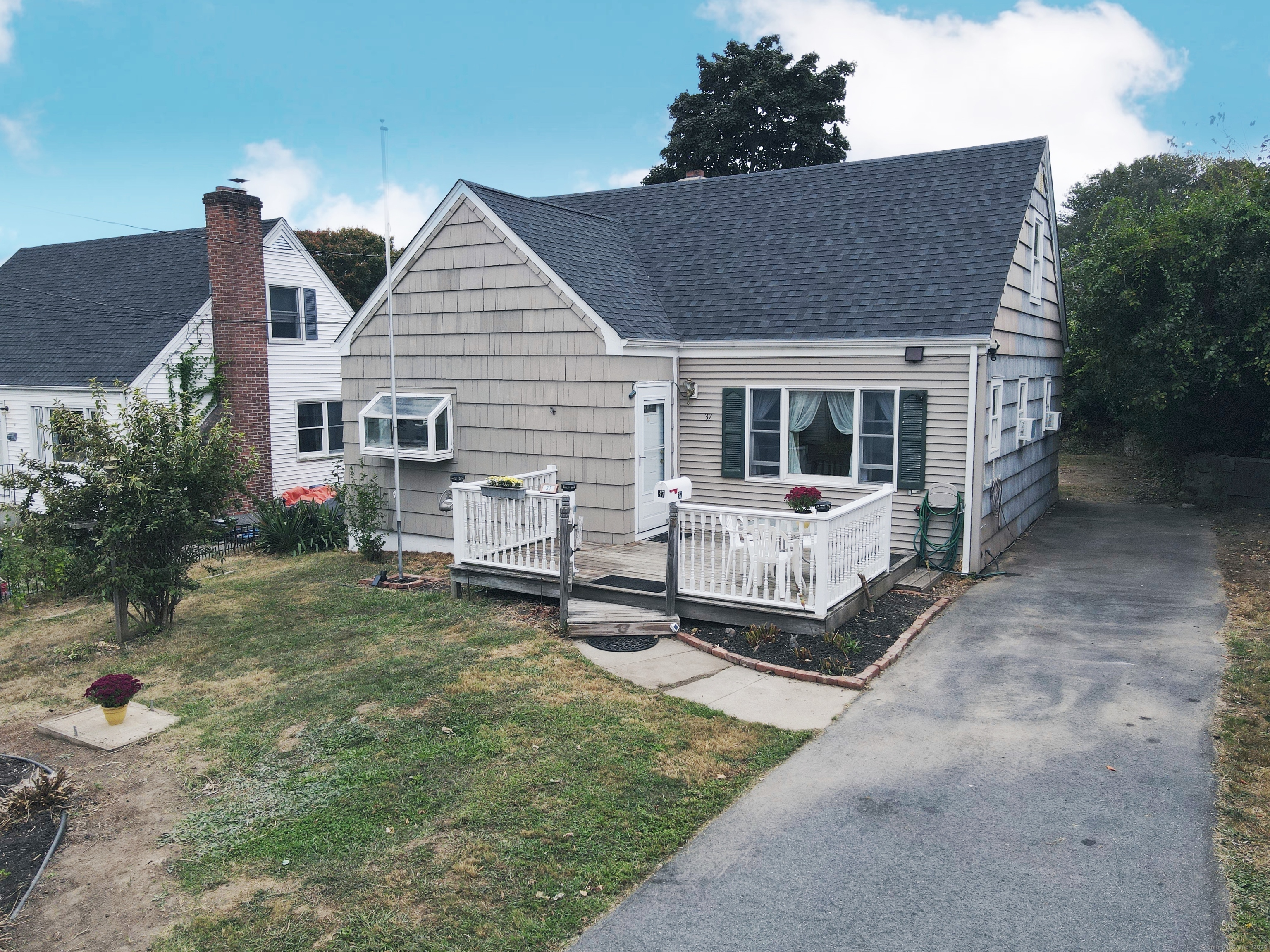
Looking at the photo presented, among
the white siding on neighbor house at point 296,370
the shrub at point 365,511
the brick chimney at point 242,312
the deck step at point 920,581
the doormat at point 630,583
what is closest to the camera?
the doormat at point 630,583

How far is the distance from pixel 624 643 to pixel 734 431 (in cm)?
476

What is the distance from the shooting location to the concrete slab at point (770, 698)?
23.4ft

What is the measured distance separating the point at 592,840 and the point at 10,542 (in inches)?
373

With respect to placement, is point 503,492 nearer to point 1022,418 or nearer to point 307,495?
point 1022,418

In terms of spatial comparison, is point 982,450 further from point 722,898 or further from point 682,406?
point 722,898

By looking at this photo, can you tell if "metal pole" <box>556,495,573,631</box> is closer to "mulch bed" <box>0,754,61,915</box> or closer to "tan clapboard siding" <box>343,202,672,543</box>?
"tan clapboard siding" <box>343,202,672,543</box>

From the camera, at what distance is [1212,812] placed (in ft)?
18.2

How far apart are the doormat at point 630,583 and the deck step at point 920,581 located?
126 inches

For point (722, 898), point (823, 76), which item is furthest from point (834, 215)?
point (823, 76)

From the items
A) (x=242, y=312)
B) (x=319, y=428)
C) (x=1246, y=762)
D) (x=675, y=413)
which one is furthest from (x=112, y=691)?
(x=319, y=428)

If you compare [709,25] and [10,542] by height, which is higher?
[709,25]

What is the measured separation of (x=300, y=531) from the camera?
1529cm

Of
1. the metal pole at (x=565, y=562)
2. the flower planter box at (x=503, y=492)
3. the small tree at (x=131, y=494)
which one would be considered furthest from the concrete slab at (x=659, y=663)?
the small tree at (x=131, y=494)

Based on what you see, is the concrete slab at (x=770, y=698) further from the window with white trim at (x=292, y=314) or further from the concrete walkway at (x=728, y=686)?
the window with white trim at (x=292, y=314)
